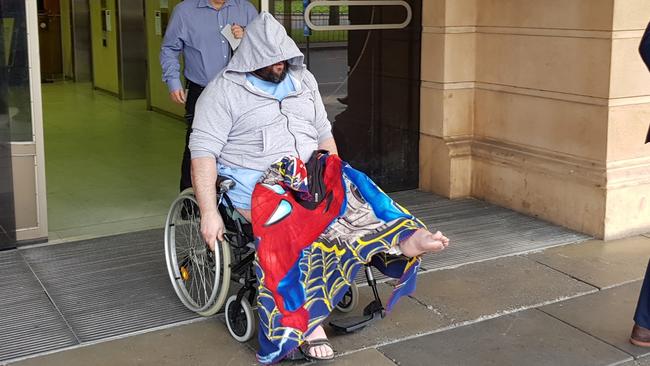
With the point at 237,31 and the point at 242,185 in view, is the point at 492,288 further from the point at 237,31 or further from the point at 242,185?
the point at 237,31

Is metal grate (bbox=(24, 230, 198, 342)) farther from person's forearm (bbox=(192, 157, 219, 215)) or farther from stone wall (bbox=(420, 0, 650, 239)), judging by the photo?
stone wall (bbox=(420, 0, 650, 239))

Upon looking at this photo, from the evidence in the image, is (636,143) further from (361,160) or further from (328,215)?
(328,215)

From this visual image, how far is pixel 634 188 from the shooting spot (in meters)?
5.56

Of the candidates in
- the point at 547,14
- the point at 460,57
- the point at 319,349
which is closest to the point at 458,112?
the point at 460,57

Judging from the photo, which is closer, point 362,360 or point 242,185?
point 362,360

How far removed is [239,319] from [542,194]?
2845 millimetres

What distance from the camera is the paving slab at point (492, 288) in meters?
4.39

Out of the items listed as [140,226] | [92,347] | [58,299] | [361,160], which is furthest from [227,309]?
[361,160]

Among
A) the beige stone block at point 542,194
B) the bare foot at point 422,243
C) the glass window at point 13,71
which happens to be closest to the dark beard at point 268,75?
the bare foot at point 422,243

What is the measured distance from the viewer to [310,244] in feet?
12.0

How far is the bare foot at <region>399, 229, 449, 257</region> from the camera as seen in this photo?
3514 mm

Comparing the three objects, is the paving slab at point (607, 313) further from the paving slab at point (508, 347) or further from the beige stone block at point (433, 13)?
the beige stone block at point (433, 13)

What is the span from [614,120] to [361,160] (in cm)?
196

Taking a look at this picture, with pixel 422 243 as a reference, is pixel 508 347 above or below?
below
